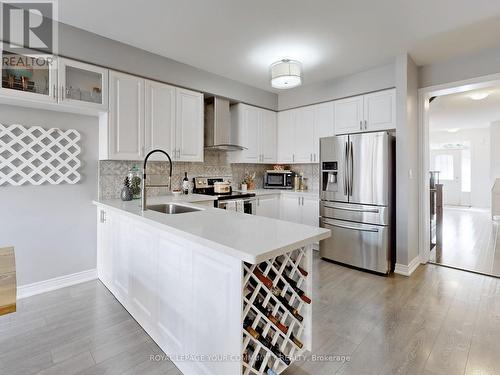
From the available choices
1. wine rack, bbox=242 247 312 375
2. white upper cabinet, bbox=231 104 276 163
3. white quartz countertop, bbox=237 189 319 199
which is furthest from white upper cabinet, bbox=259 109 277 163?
wine rack, bbox=242 247 312 375

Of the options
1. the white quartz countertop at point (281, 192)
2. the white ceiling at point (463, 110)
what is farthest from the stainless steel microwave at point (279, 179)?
the white ceiling at point (463, 110)

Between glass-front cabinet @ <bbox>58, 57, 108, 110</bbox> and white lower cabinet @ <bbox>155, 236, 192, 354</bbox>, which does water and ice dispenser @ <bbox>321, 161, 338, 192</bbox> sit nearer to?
white lower cabinet @ <bbox>155, 236, 192, 354</bbox>

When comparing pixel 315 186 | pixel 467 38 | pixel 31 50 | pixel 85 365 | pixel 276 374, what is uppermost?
pixel 467 38

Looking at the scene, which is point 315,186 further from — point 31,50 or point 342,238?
point 31,50

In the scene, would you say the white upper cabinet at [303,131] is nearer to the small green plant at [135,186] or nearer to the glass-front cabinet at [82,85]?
the small green plant at [135,186]

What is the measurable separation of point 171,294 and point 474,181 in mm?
10612

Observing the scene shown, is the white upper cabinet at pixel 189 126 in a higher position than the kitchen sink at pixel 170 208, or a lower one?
higher

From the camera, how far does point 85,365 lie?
167 cm

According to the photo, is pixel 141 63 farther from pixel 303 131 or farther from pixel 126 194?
pixel 303 131

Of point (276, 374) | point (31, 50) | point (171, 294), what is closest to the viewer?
point (276, 374)

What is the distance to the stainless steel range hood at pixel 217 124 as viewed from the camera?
3.76 m

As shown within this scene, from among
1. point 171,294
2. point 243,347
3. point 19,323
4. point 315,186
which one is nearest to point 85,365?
point 171,294

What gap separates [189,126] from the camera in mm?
3428

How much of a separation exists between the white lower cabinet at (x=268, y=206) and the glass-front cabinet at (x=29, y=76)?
8.80 ft
